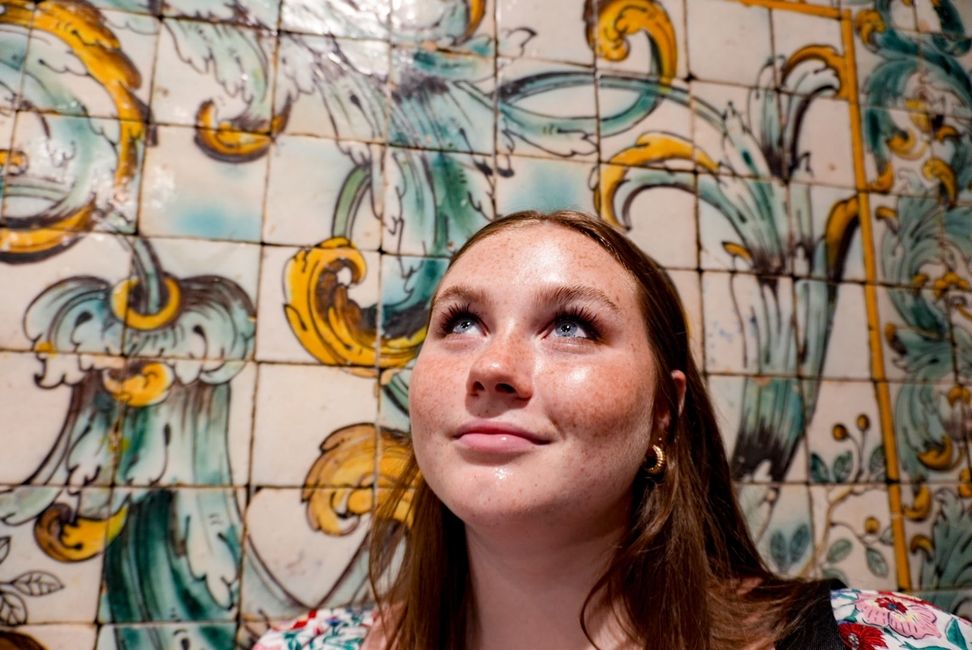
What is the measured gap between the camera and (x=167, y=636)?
806 mm

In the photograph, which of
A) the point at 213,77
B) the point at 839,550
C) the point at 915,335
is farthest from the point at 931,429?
the point at 213,77

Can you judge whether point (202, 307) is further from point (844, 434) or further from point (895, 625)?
point (844, 434)

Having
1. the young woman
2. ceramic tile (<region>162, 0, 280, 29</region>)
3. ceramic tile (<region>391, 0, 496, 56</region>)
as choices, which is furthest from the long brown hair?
ceramic tile (<region>162, 0, 280, 29</region>)

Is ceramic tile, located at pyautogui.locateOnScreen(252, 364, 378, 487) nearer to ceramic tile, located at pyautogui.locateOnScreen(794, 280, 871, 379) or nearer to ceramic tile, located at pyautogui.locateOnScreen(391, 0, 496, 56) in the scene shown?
ceramic tile, located at pyautogui.locateOnScreen(391, 0, 496, 56)

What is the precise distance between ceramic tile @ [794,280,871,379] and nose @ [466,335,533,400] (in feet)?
2.13

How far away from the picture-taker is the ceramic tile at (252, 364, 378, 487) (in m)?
0.86

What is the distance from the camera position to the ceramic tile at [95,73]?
89cm

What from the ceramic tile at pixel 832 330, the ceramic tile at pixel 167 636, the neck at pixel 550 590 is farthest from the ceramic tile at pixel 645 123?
the ceramic tile at pixel 167 636

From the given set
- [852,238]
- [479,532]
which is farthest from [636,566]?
[852,238]

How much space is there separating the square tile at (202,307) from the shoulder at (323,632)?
35 cm

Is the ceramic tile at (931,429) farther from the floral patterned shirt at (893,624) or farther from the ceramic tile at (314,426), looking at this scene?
the ceramic tile at (314,426)

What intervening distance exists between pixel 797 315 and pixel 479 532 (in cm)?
71

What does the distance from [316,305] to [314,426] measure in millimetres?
171

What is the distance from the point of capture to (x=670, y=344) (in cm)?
67
